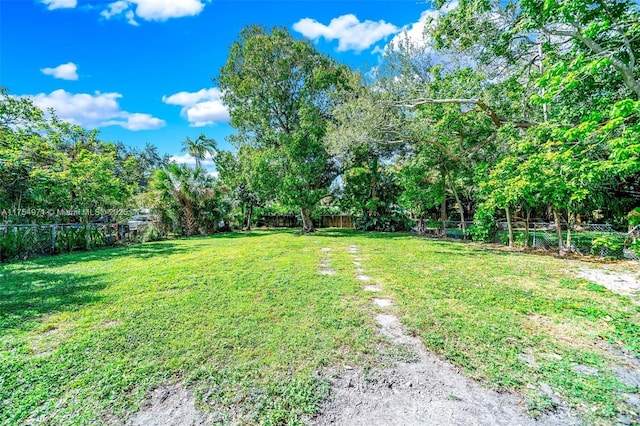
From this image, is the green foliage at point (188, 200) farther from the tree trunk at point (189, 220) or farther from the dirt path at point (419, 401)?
the dirt path at point (419, 401)

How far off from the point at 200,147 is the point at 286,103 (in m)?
6.38

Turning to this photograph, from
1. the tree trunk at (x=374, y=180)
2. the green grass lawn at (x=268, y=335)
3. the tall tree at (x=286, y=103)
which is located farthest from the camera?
the tree trunk at (x=374, y=180)

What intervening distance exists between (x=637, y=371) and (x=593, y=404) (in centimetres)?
88

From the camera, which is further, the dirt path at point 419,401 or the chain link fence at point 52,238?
the chain link fence at point 52,238

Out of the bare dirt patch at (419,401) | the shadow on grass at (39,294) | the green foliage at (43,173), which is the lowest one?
the bare dirt patch at (419,401)

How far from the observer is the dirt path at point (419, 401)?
71.5 inches

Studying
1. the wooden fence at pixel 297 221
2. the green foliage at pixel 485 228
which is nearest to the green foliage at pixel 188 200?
the wooden fence at pixel 297 221

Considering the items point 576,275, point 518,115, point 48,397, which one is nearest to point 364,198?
point 518,115

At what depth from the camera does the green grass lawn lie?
2049 millimetres

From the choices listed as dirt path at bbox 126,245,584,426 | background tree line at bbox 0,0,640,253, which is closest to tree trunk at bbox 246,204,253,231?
background tree line at bbox 0,0,640,253

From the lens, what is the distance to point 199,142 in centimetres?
1719

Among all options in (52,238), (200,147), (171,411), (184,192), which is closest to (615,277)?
(171,411)

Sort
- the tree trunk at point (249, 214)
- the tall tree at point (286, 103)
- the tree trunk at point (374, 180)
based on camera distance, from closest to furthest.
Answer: the tall tree at point (286, 103) → the tree trunk at point (374, 180) → the tree trunk at point (249, 214)

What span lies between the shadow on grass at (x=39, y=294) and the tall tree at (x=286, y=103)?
8.84 metres
